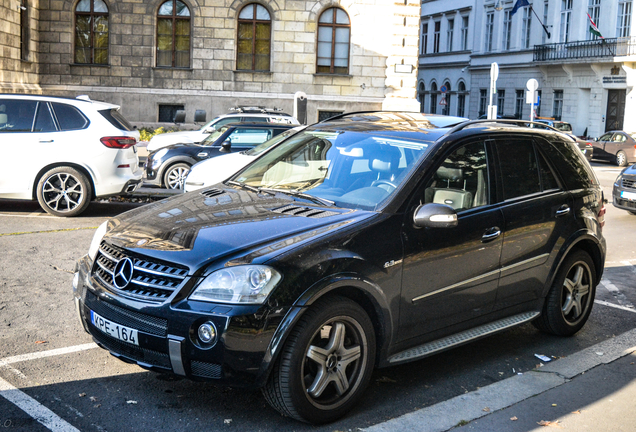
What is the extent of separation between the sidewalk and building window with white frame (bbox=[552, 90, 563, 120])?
4051 cm

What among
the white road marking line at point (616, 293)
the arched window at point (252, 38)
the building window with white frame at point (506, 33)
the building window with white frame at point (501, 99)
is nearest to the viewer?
the white road marking line at point (616, 293)

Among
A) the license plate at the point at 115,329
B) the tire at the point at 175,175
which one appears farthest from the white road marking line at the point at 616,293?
the tire at the point at 175,175

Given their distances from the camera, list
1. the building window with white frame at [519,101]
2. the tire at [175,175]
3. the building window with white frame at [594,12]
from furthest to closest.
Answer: the building window with white frame at [519,101], the building window with white frame at [594,12], the tire at [175,175]

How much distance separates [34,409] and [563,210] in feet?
13.0

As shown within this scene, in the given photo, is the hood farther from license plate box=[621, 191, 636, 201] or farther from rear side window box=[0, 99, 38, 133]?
license plate box=[621, 191, 636, 201]

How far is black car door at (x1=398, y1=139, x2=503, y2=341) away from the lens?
4.60m

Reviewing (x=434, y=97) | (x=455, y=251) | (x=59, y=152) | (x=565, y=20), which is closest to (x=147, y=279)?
(x=455, y=251)

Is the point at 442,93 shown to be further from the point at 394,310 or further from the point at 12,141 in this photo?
the point at 394,310

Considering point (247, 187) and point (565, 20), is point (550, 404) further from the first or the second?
point (565, 20)

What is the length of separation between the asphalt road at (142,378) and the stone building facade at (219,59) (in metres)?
22.1

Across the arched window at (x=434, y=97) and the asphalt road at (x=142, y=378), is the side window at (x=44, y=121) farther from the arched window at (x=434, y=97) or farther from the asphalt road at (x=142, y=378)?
the arched window at (x=434, y=97)

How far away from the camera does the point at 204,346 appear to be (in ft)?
12.7

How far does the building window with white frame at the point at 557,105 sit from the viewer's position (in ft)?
143

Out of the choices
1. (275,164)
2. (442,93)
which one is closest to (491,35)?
(442,93)
